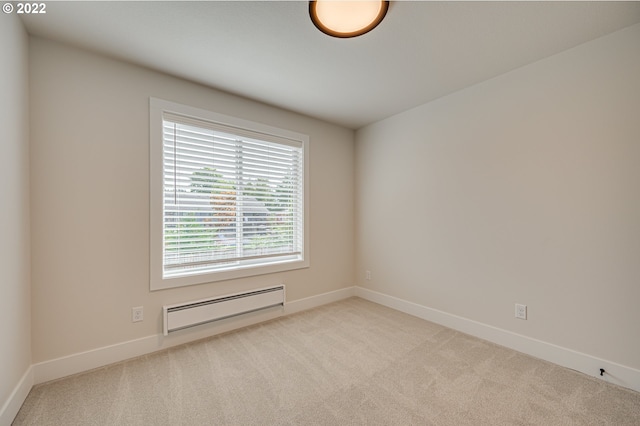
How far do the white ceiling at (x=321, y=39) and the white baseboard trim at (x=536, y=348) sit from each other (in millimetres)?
2358

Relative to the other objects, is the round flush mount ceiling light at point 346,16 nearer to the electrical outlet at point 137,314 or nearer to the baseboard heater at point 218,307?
the baseboard heater at point 218,307

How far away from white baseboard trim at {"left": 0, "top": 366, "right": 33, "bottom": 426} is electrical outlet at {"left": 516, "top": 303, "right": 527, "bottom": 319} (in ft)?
11.8

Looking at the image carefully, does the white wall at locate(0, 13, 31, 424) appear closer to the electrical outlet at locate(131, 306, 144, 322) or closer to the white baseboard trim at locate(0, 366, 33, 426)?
the white baseboard trim at locate(0, 366, 33, 426)

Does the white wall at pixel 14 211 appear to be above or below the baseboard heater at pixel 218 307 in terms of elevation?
above

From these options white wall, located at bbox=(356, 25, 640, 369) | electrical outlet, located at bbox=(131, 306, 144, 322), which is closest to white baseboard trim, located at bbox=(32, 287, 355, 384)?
electrical outlet, located at bbox=(131, 306, 144, 322)

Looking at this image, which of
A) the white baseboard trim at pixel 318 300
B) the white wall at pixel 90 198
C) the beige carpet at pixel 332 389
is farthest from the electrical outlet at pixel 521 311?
the white wall at pixel 90 198

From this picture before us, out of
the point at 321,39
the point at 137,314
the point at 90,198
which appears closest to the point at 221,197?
the point at 90,198

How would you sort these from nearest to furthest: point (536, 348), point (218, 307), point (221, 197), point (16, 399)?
point (16, 399), point (536, 348), point (218, 307), point (221, 197)

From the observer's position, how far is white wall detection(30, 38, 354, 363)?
6.26ft

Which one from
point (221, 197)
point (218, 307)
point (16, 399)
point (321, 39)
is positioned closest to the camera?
point (16, 399)

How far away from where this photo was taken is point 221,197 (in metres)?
2.72

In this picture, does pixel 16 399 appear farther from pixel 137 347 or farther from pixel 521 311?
pixel 521 311

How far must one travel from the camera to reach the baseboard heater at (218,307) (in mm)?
2355

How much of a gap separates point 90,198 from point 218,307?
4.65 ft
